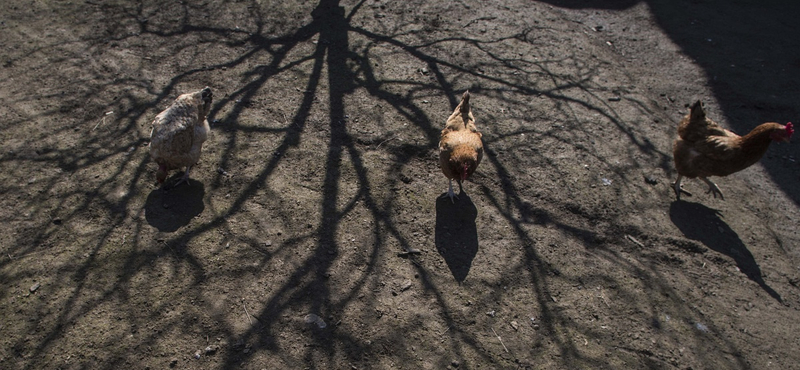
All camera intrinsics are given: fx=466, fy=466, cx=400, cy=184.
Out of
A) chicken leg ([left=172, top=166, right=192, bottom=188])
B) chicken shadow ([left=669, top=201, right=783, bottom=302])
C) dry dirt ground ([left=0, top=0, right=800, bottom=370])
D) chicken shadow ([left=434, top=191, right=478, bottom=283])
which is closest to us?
dry dirt ground ([left=0, top=0, right=800, bottom=370])

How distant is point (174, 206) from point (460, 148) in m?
2.44

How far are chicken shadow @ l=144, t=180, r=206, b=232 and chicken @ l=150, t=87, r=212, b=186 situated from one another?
0.12 meters

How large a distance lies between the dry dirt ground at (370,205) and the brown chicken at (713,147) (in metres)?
0.36

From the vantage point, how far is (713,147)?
4.28m

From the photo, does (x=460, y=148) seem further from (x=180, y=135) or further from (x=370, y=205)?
(x=180, y=135)

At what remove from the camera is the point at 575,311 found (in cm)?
346

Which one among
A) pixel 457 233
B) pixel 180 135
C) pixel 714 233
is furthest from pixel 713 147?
pixel 180 135

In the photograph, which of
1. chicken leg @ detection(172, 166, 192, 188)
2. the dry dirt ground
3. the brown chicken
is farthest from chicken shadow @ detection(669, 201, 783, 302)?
chicken leg @ detection(172, 166, 192, 188)

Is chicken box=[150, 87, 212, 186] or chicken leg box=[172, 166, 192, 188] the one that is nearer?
chicken box=[150, 87, 212, 186]

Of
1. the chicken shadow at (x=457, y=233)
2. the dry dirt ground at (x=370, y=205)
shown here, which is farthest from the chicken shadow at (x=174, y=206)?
the chicken shadow at (x=457, y=233)

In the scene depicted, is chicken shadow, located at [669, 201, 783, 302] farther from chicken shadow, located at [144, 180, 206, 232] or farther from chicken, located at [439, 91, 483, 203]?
chicken shadow, located at [144, 180, 206, 232]

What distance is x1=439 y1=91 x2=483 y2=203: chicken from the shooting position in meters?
3.85

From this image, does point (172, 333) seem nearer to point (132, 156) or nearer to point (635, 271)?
point (132, 156)

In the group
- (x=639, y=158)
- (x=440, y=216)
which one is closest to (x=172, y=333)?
(x=440, y=216)
